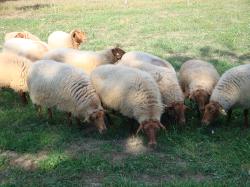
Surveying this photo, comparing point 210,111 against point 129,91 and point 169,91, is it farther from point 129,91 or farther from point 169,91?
point 129,91

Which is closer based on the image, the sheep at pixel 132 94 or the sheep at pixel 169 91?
the sheep at pixel 132 94

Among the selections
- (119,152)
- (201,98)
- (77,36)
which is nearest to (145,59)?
(201,98)

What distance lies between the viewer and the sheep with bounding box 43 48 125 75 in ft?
30.0

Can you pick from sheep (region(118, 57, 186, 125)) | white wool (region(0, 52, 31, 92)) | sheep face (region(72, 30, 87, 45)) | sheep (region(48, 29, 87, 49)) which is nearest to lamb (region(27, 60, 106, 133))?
white wool (region(0, 52, 31, 92))

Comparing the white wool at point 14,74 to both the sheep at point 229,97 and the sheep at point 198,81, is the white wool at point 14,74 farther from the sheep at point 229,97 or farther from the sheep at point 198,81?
the sheep at point 229,97

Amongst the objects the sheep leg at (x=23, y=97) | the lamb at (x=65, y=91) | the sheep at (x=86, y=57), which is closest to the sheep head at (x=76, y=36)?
the sheep at (x=86, y=57)

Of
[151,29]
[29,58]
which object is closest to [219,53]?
[151,29]

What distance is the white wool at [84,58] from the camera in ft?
30.0

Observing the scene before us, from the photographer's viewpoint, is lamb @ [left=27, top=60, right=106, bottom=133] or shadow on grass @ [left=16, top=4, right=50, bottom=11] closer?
lamb @ [left=27, top=60, right=106, bottom=133]

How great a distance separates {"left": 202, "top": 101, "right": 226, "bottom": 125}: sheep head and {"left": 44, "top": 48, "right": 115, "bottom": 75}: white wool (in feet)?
8.66

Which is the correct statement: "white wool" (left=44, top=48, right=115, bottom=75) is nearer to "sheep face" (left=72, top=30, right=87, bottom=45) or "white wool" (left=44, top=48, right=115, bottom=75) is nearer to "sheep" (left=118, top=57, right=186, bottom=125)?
"sheep" (left=118, top=57, right=186, bottom=125)

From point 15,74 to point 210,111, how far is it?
403 cm

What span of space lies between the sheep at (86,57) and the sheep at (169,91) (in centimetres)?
121

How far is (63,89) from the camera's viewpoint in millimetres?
7719
